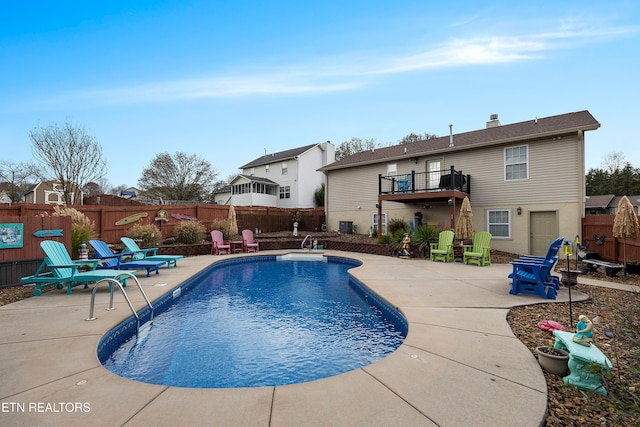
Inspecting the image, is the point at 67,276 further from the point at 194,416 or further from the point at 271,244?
the point at 271,244

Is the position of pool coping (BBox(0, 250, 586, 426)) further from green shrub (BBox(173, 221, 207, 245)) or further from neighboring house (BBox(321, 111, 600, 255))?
neighboring house (BBox(321, 111, 600, 255))

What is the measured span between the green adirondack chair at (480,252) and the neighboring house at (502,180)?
226 cm

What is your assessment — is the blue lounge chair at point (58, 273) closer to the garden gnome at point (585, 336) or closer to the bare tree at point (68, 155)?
the garden gnome at point (585, 336)

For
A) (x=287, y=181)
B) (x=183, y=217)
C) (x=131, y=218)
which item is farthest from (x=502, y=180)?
(x=287, y=181)

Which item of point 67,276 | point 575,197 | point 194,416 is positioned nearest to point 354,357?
point 194,416

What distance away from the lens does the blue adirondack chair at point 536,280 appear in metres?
6.07

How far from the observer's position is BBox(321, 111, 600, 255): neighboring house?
12.0 metres

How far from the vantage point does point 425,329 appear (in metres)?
4.37

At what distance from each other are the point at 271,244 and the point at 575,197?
1325 centimetres

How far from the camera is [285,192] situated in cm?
2808

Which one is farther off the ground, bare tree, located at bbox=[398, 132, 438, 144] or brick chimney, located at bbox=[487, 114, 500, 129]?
bare tree, located at bbox=[398, 132, 438, 144]

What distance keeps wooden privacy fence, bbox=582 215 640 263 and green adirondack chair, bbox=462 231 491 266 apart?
133 inches

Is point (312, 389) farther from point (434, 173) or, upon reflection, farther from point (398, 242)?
point (434, 173)

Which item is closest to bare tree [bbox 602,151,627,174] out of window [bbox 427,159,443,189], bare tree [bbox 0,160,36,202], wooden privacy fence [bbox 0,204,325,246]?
window [bbox 427,159,443,189]
